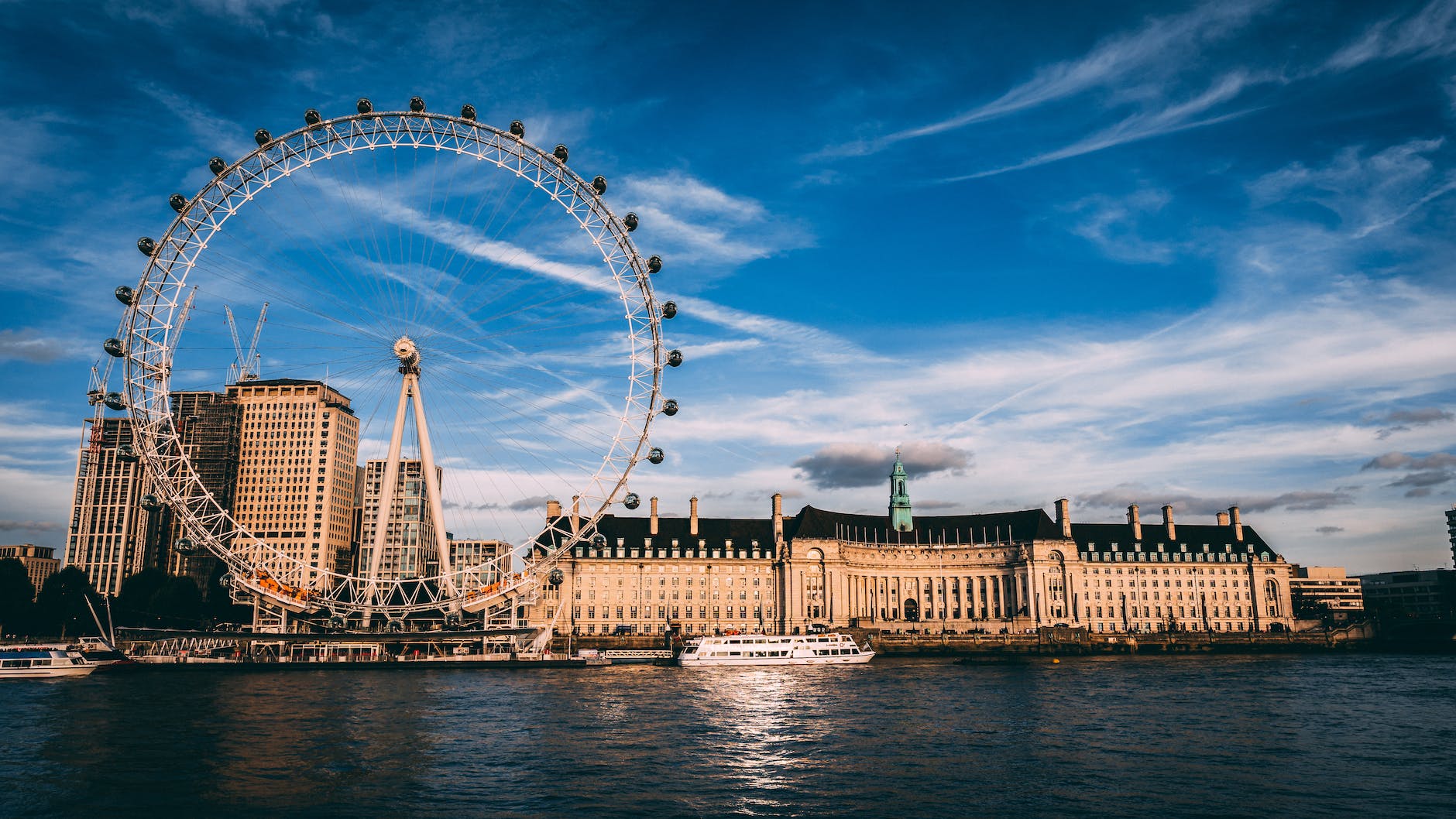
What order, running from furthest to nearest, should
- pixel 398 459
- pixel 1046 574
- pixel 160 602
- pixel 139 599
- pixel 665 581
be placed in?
pixel 1046 574
pixel 665 581
pixel 139 599
pixel 160 602
pixel 398 459

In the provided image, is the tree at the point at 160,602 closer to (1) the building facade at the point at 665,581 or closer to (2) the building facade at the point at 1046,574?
(1) the building facade at the point at 665,581

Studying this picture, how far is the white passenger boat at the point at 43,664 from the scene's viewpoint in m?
93.8

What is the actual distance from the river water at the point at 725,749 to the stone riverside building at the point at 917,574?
7966 centimetres

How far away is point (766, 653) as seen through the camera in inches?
4771

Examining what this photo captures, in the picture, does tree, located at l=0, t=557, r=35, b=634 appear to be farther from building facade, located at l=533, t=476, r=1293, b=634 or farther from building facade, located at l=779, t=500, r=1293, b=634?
building facade, located at l=779, t=500, r=1293, b=634

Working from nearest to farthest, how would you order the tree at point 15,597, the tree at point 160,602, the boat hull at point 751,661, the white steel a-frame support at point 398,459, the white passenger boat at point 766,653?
the white steel a-frame support at point 398,459
the boat hull at point 751,661
the white passenger boat at point 766,653
the tree at point 15,597
the tree at point 160,602

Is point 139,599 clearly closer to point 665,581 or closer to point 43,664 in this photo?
point 43,664

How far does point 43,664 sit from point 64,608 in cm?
4467

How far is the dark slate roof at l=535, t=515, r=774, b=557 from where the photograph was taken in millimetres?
169375

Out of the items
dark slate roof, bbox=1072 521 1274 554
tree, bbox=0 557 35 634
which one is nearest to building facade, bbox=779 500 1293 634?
dark slate roof, bbox=1072 521 1274 554

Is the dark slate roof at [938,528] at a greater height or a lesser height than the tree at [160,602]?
greater

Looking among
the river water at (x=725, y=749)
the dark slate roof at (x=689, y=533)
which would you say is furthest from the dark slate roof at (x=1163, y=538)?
the river water at (x=725, y=749)

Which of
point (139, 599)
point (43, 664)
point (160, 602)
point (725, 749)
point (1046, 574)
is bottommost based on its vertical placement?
point (725, 749)

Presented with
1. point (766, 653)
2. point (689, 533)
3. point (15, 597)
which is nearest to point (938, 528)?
point (689, 533)
